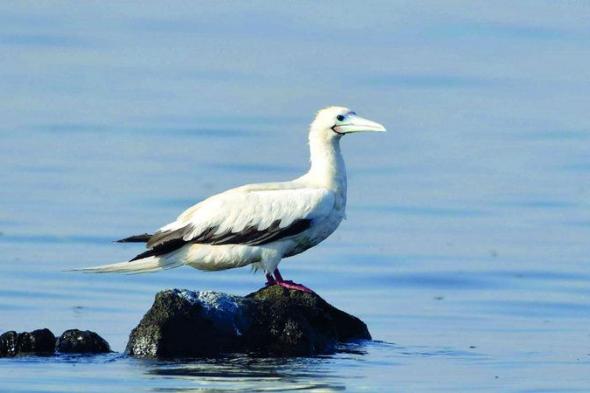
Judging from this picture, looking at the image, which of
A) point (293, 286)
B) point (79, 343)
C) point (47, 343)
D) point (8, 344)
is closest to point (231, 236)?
point (293, 286)

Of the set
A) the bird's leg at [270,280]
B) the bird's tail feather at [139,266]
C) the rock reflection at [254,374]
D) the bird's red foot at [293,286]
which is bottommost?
the rock reflection at [254,374]

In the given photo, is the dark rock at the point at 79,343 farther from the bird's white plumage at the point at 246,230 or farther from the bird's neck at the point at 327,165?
the bird's neck at the point at 327,165

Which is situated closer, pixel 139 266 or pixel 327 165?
pixel 139 266

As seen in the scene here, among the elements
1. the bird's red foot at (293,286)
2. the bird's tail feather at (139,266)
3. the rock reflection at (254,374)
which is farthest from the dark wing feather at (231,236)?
the rock reflection at (254,374)

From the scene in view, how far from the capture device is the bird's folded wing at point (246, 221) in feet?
74.6

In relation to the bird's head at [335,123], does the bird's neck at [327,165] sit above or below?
below

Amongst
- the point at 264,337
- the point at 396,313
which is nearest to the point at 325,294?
the point at 396,313

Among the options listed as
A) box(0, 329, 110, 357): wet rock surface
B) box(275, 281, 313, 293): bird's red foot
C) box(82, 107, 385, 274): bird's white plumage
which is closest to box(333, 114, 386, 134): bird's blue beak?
box(82, 107, 385, 274): bird's white plumage

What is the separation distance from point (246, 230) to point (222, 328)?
1.80 metres

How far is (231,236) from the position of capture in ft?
74.8

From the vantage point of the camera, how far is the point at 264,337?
2148 cm

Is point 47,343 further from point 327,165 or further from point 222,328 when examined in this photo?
point 327,165

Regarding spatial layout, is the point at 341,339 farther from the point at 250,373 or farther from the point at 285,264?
the point at 285,264

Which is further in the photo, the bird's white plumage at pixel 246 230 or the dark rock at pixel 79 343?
the bird's white plumage at pixel 246 230
